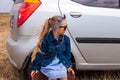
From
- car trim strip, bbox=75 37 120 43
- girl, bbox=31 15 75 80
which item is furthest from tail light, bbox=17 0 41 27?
girl, bbox=31 15 75 80

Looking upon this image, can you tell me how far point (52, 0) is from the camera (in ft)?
18.7

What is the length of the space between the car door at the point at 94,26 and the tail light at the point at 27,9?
1.15ft

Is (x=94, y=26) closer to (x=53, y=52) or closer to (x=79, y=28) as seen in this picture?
(x=79, y=28)

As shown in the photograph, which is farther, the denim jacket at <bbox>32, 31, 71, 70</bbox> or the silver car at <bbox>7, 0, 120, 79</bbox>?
the silver car at <bbox>7, 0, 120, 79</bbox>

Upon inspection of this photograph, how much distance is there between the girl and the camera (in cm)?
477

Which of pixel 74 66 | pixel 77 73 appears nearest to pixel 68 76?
pixel 74 66

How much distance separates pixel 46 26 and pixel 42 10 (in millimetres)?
850

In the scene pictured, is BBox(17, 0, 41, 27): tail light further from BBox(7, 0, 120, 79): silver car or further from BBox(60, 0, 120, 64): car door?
BBox(60, 0, 120, 64): car door

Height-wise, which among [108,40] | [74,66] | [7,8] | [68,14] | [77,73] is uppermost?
[68,14]

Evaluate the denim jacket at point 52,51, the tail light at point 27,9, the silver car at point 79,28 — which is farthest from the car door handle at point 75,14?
the denim jacket at point 52,51

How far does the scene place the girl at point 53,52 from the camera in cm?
477

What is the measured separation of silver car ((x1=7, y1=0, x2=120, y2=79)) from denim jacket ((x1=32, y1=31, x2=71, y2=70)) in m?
0.77

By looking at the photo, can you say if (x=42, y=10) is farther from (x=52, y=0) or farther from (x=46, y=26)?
(x=46, y=26)

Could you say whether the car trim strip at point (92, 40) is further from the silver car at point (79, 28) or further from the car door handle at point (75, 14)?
the car door handle at point (75, 14)
